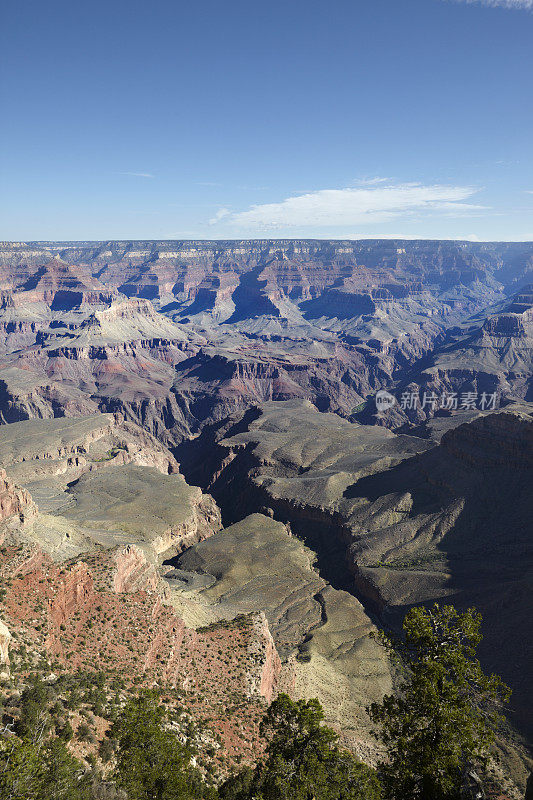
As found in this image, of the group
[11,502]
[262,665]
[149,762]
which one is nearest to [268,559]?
[262,665]

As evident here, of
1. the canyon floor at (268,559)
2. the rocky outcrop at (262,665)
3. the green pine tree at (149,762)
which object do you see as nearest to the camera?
the green pine tree at (149,762)

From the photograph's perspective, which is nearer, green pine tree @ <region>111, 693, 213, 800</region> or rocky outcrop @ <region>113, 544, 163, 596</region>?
green pine tree @ <region>111, 693, 213, 800</region>

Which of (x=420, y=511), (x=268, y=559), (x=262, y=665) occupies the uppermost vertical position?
(x=262, y=665)

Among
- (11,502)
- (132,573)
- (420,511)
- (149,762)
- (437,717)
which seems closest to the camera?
(437,717)

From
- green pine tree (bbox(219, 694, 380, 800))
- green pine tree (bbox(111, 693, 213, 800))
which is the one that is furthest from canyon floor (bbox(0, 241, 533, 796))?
green pine tree (bbox(111, 693, 213, 800))

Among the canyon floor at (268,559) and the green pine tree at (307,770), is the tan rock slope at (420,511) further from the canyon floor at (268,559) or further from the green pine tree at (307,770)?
the green pine tree at (307,770)

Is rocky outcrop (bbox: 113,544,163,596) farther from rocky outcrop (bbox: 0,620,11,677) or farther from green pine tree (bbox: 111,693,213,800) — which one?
green pine tree (bbox: 111,693,213,800)

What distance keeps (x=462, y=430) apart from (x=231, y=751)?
320 feet

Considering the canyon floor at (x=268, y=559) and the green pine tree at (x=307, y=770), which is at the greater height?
the green pine tree at (x=307, y=770)

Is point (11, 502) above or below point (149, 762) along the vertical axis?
below

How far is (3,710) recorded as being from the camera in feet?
90.7

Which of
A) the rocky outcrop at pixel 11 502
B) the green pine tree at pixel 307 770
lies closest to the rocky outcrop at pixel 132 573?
the rocky outcrop at pixel 11 502

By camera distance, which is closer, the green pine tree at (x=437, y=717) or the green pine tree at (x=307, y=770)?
the green pine tree at (x=437, y=717)

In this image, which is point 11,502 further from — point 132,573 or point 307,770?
point 307,770
